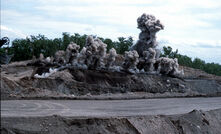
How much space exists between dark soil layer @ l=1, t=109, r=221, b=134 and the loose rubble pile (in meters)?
9.51

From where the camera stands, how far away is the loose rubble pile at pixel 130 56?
25203 mm

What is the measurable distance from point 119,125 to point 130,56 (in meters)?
14.5

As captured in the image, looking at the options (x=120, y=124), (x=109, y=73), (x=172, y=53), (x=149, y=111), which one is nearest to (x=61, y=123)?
(x=120, y=124)

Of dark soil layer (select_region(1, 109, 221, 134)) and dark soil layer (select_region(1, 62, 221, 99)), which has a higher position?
dark soil layer (select_region(1, 62, 221, 99))

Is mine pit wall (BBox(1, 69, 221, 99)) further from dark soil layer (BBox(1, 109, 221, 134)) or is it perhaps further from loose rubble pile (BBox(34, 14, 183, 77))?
dark soil layer (BBox(1, 109, 221, 134))

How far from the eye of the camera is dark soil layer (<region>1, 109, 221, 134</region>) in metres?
10.7

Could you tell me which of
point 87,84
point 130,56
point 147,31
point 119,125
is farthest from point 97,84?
point 119,125

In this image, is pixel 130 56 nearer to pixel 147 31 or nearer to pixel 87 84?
pixel 147 31

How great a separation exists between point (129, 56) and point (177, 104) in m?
8.14

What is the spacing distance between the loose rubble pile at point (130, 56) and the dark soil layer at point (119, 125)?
951 centimetres

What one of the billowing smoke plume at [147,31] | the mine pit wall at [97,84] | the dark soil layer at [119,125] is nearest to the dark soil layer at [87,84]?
the mine pit wall at [97,84]

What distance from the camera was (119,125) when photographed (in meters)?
13.1

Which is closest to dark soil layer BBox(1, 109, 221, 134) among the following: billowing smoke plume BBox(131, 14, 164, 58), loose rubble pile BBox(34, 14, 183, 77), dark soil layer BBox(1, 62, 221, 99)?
dark soil layer BBox(1, 62, 221, 99)

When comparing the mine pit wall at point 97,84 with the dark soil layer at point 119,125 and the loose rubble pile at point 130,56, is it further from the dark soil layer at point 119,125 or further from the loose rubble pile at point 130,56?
the dark soil layer at point 119,125
